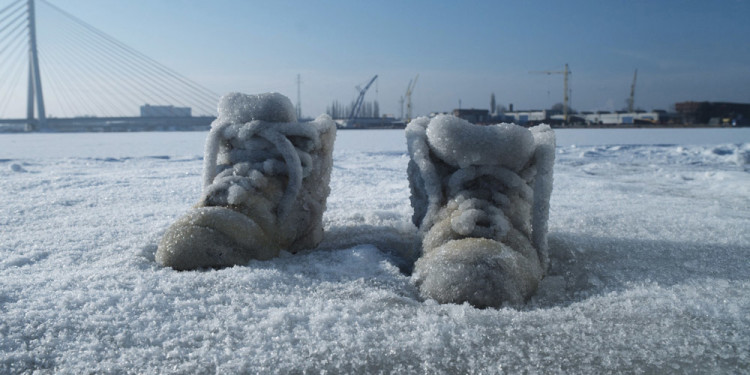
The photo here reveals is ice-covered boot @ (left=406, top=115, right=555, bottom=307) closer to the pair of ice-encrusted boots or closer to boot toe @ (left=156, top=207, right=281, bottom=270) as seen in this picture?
the pair of ice-encrusted boots

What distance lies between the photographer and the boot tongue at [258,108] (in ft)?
6.06

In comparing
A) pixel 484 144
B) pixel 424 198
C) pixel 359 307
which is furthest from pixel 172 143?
pixel 359 307

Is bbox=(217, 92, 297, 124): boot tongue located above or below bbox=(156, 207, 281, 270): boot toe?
above

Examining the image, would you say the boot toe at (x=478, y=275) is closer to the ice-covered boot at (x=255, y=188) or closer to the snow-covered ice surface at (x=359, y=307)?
the snow-covered ice surface at (x=359, y=307)

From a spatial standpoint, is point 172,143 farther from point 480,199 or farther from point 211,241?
point 480,199

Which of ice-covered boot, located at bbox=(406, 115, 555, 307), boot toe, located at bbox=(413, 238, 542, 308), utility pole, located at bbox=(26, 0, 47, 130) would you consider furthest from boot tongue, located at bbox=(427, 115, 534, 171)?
utility pole, located at bbox=(26, 0, 47, 130)

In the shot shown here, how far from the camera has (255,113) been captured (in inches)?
72.7

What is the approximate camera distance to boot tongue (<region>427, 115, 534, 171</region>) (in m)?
1.56

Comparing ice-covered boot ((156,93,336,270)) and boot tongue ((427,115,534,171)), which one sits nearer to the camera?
ice-covered boot ((156,93,336,270))

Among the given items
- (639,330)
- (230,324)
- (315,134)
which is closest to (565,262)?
(639,330)

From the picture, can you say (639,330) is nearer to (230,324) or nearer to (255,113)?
(230,324)

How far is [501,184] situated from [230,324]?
93 cm

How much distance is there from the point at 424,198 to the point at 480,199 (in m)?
0.24

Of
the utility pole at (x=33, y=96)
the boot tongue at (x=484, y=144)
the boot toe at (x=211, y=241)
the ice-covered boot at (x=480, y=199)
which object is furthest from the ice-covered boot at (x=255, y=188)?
the utility pole at (x=33, y=96)
